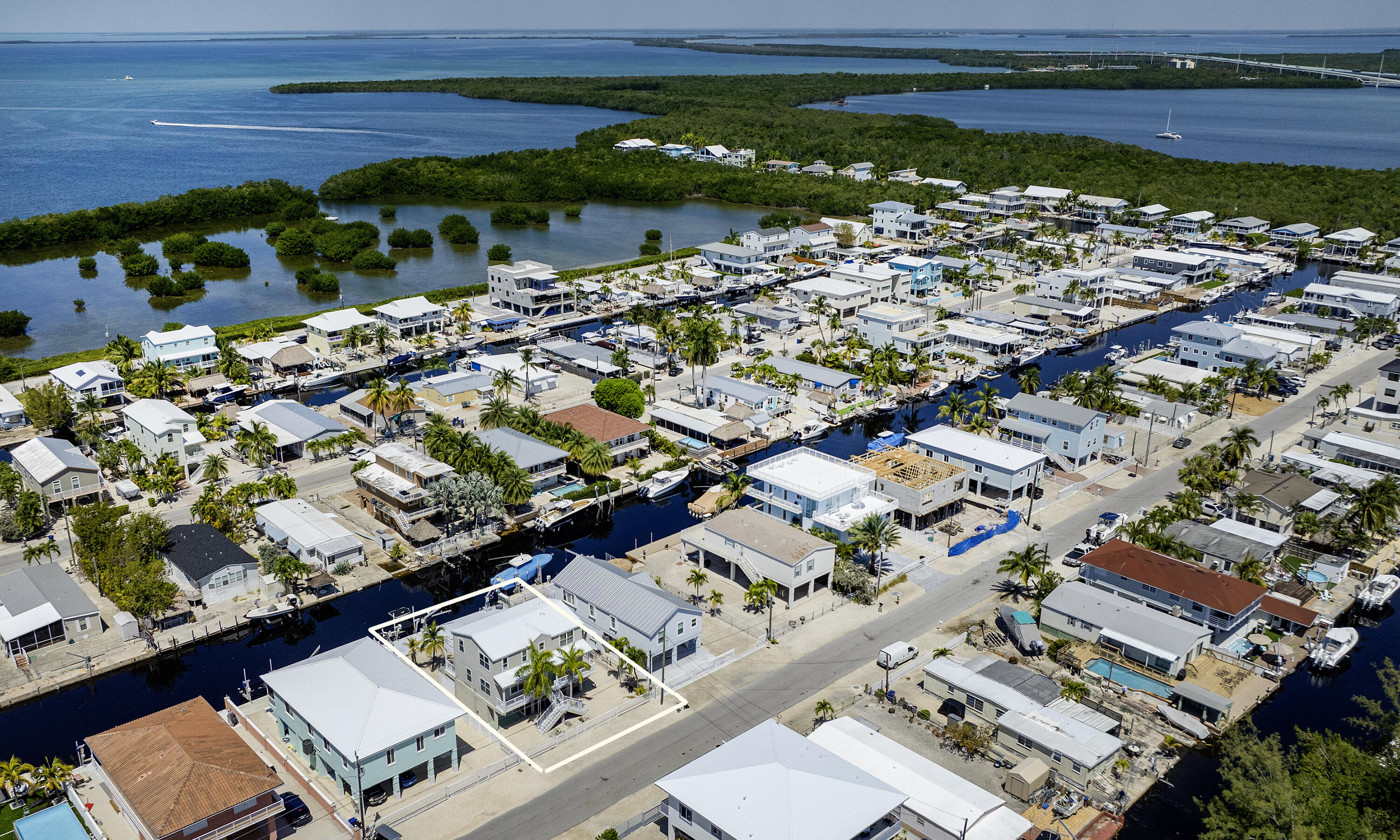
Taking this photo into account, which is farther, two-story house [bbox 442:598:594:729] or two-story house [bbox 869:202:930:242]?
two-story house [bbox 869:202:930:242]

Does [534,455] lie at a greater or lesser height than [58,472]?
lesser

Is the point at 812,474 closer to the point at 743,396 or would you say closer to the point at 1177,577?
the point at 743,396

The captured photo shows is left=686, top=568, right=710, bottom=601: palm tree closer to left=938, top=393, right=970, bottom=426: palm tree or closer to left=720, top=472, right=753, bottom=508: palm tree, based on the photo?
left=720, top=472, right=753, bottom=508: palm tree

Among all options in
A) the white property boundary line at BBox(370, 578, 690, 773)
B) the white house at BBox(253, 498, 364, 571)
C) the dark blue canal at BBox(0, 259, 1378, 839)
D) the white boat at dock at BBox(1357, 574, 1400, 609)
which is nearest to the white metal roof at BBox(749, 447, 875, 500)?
the dark blue canal at BBox(0, 259, 1378, 839)

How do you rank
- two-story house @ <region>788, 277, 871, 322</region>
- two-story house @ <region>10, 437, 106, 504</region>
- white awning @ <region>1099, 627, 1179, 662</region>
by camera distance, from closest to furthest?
white awning @ <region>1099, 627, 1179, 662</region>, two-story house @ <region>10, 437, 106, 504</region>, two-story house @ <region>788, 277, 871, 322</region>

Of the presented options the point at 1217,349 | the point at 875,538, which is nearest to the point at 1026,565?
the point at 875,538

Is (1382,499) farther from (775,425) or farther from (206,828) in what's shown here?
(206,828)
